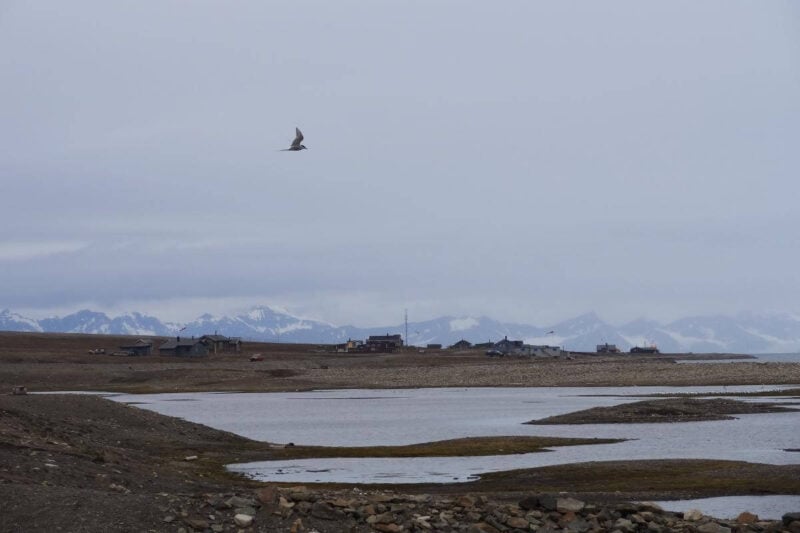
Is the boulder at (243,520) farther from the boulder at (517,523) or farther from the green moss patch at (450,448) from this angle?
the green moss patch at (450,448)

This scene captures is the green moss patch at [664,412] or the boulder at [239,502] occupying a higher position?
the green moss patch at [664,412]

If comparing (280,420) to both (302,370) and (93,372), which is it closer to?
(93,372)

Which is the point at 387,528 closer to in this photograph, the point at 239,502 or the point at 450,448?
the point at 239,502

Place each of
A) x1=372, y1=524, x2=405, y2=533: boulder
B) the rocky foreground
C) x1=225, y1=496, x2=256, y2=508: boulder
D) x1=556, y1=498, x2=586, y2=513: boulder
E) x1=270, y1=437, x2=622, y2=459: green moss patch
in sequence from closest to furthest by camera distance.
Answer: the rocky foreground
x1=372, y1=524, x2=405, y2=533: boulder
x1=225, y1=496, x2=256, y2=508: boulder
x1=556, y1=498, x2=586, y2=513: boulder
x1=270, y1=437, x2=622, y2=459: green moss patch

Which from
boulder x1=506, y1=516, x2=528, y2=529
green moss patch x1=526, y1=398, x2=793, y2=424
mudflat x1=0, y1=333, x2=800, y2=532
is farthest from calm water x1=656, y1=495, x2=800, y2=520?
green moss patch x1=526, y1=398, x2=793, y2=424

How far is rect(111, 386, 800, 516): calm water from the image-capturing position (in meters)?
46.0

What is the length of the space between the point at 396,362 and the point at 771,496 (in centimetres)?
14339

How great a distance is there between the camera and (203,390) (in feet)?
409

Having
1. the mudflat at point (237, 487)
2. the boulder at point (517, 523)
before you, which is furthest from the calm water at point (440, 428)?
the boulder at point (517, 523)

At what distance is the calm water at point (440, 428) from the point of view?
46031 mm

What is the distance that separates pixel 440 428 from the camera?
66688 millimetres

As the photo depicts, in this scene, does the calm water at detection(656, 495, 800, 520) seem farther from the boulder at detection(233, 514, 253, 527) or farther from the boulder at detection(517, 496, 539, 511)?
the boulder at detection(233, 514, 253, 527)

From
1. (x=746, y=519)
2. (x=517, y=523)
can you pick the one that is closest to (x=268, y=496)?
(x=517, y=523)

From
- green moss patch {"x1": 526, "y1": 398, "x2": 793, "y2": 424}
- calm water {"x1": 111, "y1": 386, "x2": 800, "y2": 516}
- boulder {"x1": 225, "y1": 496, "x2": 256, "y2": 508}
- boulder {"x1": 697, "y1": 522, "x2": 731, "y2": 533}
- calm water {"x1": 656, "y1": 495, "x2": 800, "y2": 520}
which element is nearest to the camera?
boulder {"x1": 225, "y1": 496, "x2": 256, "y2": 508}
